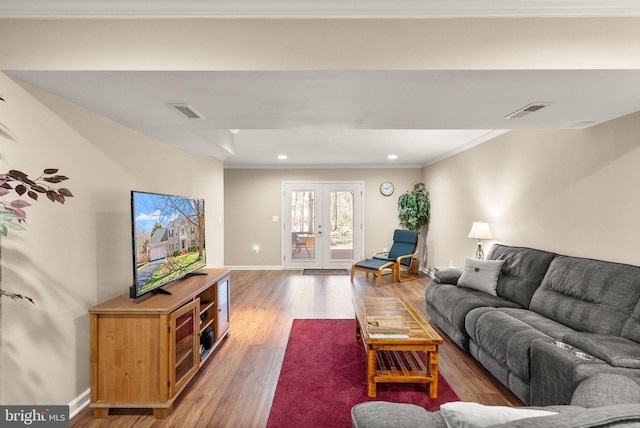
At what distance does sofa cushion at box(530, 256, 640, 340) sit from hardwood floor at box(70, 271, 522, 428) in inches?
30.3

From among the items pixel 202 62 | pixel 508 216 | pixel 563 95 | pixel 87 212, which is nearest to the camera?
pixel 202 62

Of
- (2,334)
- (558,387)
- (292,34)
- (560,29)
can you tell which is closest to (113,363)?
(2,334)

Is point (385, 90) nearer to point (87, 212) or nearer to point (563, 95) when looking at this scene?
point (563, 95)

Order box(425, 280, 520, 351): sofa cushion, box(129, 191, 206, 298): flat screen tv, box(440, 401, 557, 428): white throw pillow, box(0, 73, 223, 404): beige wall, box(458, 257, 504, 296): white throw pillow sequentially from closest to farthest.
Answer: box(440, 401, 557, 428): white throw pillow → box(0, 73, 223, 404): beige wall → box(129, 191, 206, 298): flat screen tv → box(425, 280, 520, 351): sofa cushion → box(458, 257, 504, 296): white throw pillow

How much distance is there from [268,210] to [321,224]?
4.17ft

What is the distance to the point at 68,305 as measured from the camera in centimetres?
207

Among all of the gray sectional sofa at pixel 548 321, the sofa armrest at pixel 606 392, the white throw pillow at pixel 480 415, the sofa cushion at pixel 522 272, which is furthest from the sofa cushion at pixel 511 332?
the white throw pillow at pixel 480 415

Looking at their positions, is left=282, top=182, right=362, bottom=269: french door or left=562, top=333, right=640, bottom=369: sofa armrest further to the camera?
left=282, top=182, right=362, bottom=269: french door

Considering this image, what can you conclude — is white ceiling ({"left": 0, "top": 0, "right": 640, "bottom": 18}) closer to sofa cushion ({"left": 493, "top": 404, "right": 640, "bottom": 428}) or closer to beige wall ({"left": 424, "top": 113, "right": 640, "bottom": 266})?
beige wall ({"left": 424, "top": 113, "right": 640, "bottom": 266})

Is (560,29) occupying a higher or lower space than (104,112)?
higher

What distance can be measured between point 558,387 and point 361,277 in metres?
4.67

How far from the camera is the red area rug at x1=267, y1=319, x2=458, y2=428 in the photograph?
2119 mm

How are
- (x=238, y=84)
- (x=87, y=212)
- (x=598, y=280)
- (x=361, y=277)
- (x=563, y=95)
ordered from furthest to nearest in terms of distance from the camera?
(x=361, y=277) < (x=598, y=280) < (x=87, y=212) < (x=563, y=95) < (x=238, y=84)

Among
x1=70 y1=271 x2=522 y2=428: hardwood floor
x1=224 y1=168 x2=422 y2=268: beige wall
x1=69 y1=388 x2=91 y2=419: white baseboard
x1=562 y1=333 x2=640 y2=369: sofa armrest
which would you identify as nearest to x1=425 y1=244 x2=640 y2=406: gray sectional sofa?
x1=562 y1=333 x2=640 y2=369: sofa armrest
